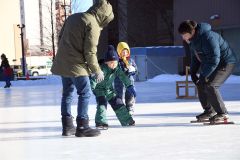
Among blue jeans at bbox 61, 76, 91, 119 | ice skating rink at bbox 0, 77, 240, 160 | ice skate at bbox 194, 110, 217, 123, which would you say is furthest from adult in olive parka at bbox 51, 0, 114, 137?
ice skate at bbox 194, 110, 217, 123

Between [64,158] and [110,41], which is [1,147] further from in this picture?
[110,41]

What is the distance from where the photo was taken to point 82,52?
4.85m

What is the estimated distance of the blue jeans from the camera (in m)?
4.92

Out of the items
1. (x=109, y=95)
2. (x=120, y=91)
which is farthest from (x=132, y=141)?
(x=120, y=91)

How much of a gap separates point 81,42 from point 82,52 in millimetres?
114

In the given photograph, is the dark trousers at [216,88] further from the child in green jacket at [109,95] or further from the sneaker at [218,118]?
the child in green jacket at [109,95]

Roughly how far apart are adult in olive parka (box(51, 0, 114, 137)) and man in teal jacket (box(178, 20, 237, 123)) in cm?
112

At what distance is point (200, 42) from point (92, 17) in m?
1.43

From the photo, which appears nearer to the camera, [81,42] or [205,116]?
[81,42]

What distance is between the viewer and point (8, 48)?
316 feet

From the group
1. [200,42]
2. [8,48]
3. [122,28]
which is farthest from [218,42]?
[8,48]

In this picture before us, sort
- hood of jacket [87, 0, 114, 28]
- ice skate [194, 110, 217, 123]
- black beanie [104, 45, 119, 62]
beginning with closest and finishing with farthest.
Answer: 1. hood of jacket [87, 0, 114, 28]
2. black beanie [104, 45, 119, 62]
3. ice skate [194, 110, 217, 123]

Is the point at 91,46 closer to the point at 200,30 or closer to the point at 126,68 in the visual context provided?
the point at 200,30

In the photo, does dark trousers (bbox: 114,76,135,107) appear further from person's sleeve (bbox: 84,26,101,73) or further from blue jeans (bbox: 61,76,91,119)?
person's sleeve (bbox: 84,26,101,73)
